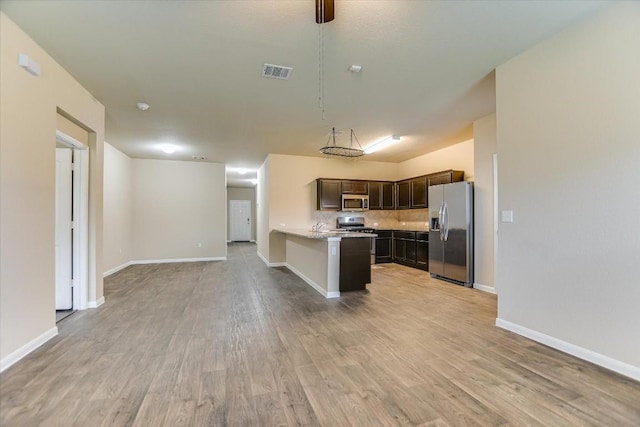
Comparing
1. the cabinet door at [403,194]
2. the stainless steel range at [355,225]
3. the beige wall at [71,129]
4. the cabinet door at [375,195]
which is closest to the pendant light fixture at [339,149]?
the cabinet door at [375,195]

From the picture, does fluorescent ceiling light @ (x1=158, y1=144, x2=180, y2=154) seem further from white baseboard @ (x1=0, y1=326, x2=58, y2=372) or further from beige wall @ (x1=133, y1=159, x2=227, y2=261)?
white baseboard @ (x1=0, y1=326, x2=58, y2=372)

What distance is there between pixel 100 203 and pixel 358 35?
13.0ft

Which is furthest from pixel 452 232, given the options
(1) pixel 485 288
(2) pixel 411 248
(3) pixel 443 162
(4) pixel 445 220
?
(3) pixel 443 162

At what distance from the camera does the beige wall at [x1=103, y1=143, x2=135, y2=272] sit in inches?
243

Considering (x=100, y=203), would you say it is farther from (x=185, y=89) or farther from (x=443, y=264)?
(x=443, y=264)

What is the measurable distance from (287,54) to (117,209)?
19.3ft

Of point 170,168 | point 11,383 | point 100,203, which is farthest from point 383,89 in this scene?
point 170,168

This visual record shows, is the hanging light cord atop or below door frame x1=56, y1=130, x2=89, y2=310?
atop

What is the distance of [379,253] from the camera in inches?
297

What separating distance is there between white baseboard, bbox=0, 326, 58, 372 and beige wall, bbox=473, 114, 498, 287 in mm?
5705

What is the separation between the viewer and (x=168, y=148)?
21.3ft

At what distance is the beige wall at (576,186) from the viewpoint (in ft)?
7.46

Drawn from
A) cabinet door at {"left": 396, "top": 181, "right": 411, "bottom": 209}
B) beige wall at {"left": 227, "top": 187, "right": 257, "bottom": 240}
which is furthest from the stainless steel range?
beige wall at {"left": 227, "top": 187, "right": 257, "bottom": 240}

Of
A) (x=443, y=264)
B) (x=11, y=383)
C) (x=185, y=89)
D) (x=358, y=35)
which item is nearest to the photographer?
(x=11, y=383)
